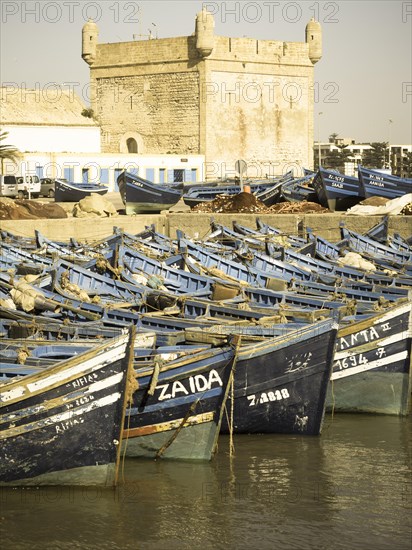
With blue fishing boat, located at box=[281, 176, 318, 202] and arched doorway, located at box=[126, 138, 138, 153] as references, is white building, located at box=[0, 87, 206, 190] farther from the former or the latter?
blue fishing boat, located at box=[281, 176, 318, 202]

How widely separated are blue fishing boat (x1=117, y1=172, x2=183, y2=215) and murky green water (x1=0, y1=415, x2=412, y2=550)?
71.3 feet

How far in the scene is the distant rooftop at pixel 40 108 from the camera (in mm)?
51531

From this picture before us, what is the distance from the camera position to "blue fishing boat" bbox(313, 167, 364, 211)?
1478 inches

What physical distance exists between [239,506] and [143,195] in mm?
24348

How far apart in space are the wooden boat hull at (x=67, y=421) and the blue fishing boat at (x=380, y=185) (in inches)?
1008

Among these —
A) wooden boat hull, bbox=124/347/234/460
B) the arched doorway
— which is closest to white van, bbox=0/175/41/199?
the arched doorway

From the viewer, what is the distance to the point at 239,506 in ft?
42.8

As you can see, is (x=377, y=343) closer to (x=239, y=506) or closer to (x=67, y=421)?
(x=239, y=506)

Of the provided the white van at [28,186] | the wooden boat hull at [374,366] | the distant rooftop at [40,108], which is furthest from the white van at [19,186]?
the wooden boat hull at [374,366]

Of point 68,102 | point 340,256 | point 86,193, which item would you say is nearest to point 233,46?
point 68,102

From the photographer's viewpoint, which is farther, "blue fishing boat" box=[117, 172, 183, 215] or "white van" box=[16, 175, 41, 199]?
"white van" box=[16, 175, 41, 199]

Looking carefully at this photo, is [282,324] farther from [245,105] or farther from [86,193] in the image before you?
[245,105]

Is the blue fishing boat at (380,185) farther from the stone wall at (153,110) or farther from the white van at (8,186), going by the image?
the stone wall at (153,110)

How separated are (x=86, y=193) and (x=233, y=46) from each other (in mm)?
18512
